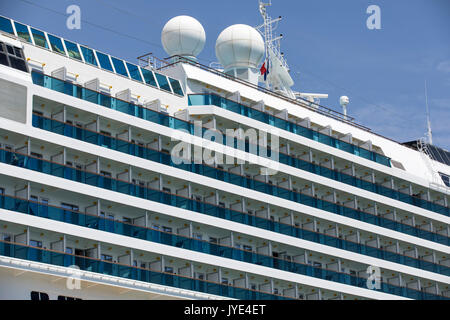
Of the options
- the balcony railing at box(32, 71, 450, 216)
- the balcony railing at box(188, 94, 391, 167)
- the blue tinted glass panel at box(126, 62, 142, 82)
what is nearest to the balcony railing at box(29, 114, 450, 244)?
the balcony railing at box(32, 71, 450, 216)

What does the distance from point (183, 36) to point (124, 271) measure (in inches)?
657

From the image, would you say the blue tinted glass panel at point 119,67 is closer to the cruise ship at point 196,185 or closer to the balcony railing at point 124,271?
the cruise ship at point 196,185

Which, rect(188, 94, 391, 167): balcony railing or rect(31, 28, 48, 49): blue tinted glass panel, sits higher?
rect(31, 28, 48, 49): blue tinted glass panel

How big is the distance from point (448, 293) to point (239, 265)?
1943 centimetres

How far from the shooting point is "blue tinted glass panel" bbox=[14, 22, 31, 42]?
1638 inches

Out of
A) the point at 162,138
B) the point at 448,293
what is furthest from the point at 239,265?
the point at 448,293

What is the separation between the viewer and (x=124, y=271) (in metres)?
39.7

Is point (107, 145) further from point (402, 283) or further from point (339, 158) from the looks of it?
point (402, 283)

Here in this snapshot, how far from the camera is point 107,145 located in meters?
41.7

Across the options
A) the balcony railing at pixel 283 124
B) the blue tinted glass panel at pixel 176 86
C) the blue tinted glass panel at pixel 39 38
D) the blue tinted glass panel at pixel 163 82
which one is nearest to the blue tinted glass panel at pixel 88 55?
the blue tinted glass panel at pixel 39 38

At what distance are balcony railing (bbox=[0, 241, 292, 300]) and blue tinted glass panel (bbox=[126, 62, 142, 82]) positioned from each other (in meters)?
10.3

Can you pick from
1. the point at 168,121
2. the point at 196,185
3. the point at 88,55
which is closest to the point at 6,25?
the point at 88,55

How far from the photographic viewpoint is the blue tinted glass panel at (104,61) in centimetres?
4453

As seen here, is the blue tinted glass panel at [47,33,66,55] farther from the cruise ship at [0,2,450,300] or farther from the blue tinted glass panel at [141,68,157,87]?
the blue tinted glass panel at [141,68,157,87]
